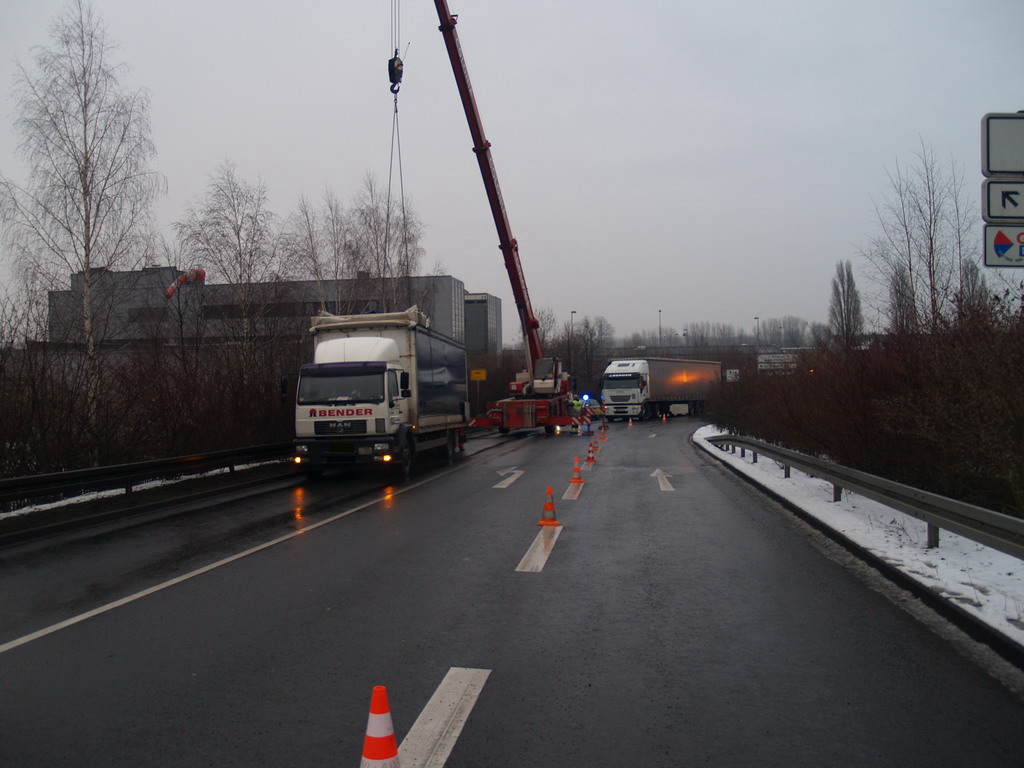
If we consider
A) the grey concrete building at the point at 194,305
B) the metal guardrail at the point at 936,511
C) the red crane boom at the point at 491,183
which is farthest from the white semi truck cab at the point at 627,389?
the metal guardrail at the point at 936,511

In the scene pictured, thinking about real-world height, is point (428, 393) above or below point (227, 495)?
Result: above

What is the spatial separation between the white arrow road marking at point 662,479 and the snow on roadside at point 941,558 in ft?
10.0

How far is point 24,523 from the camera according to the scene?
1052 cm

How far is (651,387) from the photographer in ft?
161

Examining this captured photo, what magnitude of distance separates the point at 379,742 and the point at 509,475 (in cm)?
1407

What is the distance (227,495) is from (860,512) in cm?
1129

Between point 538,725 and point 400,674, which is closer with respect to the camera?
point 538,725

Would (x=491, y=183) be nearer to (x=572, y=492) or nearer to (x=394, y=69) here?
(x=394, y=69)

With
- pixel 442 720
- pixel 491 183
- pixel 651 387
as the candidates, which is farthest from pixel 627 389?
pixel 442 720

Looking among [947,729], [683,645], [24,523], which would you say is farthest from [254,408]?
[947,729]

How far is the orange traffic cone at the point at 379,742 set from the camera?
2965mm

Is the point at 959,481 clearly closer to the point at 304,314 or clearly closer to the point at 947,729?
the point at 947,729

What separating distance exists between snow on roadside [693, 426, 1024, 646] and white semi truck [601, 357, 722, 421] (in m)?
35.6

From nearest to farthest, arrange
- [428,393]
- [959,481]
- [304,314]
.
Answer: [959,481]
[428,393]
[304,314]
